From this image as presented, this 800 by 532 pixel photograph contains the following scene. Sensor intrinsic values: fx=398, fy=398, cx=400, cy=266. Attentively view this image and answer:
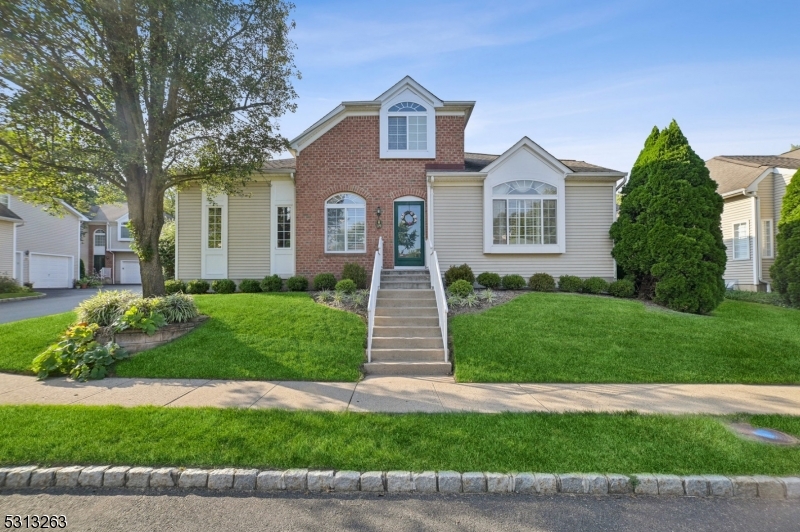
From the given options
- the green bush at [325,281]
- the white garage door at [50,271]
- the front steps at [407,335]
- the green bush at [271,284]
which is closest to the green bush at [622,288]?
the front steps at [407,335]

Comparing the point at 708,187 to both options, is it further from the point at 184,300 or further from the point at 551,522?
the point at 184,300

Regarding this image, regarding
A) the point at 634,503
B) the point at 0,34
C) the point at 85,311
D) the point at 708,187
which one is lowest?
the point at 634,503

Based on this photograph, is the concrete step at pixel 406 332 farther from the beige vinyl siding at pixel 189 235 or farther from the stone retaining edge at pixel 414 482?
the beige vinyl siding at pixel 189 235

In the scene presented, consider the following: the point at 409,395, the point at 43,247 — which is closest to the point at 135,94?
the point at 409,395

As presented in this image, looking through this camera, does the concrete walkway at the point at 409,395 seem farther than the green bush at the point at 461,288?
No

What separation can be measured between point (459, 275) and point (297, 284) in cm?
528

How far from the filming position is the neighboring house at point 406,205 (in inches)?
529

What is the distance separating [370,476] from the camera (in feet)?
12.3

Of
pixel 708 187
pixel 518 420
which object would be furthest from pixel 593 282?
pixel 518 420

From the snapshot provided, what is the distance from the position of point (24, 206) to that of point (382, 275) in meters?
25.3

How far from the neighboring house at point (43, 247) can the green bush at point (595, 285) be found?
26.0 meters

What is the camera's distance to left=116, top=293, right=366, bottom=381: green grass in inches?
280

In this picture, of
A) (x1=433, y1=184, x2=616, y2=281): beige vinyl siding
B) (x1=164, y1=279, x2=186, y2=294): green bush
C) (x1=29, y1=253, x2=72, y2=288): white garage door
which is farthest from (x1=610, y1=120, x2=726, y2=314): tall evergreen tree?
(x1=29, y1=253, x2=72, y2=288): white garage door

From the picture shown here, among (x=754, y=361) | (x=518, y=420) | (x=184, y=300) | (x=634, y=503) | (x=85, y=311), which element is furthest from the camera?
(x=184, y=300)
